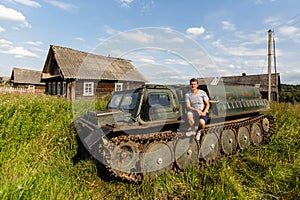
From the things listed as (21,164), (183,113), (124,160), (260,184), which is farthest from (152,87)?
(21,164)

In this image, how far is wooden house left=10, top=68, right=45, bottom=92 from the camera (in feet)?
106

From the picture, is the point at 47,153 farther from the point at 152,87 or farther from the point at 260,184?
the point at 260,184

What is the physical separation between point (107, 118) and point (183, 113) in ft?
6.54

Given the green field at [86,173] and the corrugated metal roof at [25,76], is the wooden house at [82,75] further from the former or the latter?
the corrugated metal roof at [25,76]

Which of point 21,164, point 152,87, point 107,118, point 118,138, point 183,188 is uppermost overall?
point 152,87

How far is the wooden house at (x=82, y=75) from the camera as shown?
16531 mm

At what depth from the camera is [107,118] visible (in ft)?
13.8

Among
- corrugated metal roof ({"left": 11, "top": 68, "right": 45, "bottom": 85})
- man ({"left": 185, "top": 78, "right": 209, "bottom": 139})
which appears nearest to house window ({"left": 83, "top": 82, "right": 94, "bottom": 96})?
man ({"left": 185, "top": 78, "right": 209, "bottom": 139})

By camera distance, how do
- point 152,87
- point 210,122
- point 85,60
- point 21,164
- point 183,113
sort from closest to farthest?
point 21,164
point 152,87
point 183,113
point 210,122
point 85,60

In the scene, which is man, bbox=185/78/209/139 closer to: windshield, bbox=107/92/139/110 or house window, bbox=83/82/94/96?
windshield, bbox=107/92/139/110

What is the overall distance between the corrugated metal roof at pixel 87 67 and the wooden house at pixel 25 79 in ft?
54.0

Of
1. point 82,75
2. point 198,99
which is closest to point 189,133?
point 198,99

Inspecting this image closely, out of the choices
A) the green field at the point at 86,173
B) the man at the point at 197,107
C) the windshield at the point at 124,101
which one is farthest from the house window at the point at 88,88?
the man at the point at 197,107

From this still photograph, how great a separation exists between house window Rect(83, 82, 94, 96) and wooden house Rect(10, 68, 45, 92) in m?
19.6
